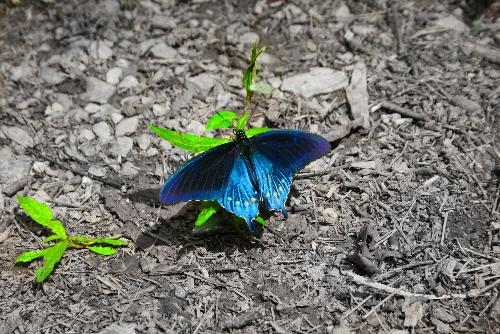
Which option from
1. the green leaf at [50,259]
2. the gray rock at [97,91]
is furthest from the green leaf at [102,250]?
the gray rock at [97,91]

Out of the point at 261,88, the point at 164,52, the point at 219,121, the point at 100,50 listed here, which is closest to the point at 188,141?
the point at 219,121

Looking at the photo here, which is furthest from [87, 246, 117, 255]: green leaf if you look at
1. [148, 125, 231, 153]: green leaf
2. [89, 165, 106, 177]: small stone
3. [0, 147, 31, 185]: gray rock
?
[0, 147, 31, 185]: gray rock

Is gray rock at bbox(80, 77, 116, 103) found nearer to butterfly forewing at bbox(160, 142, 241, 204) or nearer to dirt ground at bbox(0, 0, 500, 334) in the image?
dirt ground at bbox(0, 0, 500, 334)

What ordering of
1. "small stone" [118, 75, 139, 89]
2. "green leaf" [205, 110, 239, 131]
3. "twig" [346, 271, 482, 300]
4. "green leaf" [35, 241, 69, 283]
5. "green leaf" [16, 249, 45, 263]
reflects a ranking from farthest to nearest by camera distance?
"small stone" [118, 75, 139, 89], "green leaf" [205, 110, 239, 131], "green leaf" [16, 249, 45, 263], "green leaf" [35, 241, 69, 283], "twig" [346, 271, 482, 300]

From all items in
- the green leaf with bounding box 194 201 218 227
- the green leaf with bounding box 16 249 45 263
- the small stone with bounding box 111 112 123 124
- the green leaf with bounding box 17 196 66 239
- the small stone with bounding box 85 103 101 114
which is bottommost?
the green leaf with bounding box 16 249 45 263

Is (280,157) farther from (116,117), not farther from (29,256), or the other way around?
(29,256)

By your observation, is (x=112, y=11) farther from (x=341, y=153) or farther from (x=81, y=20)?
(x=341, y=153)

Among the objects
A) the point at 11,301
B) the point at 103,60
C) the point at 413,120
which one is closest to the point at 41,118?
the point at 103,60
